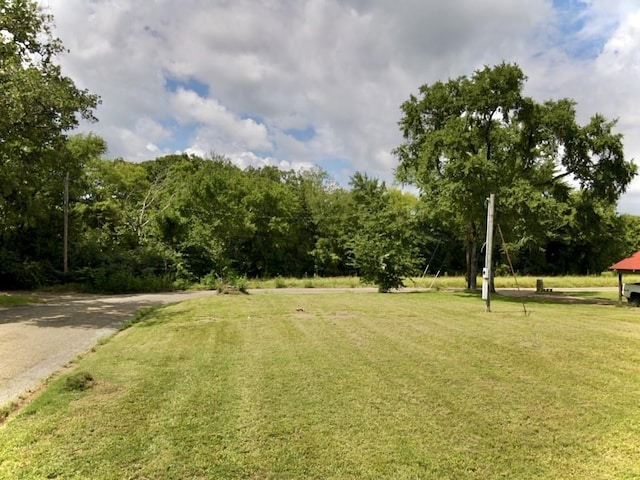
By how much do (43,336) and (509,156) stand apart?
830 inches

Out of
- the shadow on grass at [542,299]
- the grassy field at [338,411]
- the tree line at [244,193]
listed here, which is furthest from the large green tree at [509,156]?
the grassy field at [338,411]

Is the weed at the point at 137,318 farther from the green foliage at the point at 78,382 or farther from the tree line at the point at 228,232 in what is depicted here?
the tree line at the point at 228,232

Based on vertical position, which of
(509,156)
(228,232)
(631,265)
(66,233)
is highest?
(509,156)

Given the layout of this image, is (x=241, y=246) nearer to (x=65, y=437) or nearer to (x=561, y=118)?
(x=561, y=118)

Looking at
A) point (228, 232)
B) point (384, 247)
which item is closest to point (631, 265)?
point (384, 247)

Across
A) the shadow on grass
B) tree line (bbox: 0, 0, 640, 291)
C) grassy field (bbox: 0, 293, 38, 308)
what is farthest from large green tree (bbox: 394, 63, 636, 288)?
grassy field (bbox: 0, 293, 38, 308)

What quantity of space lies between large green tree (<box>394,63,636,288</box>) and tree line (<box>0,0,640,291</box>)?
7 centimetres

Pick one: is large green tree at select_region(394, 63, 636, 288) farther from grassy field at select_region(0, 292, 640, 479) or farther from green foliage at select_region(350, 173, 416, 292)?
grassy field at select_region(0, 292, 640, 479)

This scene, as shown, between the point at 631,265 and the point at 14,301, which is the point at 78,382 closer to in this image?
the point at 14,301

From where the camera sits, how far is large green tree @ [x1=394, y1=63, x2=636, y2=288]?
2128 cm

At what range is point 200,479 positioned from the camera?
11.9 feet

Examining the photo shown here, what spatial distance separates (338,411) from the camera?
16.5 ft

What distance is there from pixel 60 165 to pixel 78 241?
10165 mm

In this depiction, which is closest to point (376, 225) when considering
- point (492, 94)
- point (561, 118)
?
point (492, 94)
